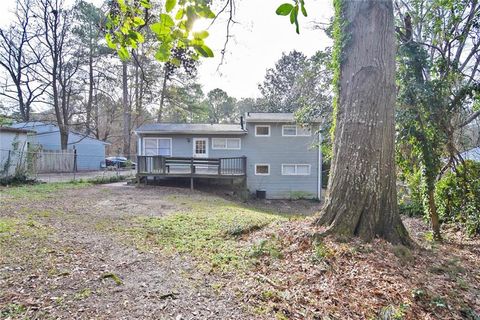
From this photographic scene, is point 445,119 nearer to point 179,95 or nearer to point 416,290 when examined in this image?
point 416,290

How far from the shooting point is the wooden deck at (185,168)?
1320cm

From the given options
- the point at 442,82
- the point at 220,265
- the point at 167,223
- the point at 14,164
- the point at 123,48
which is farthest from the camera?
the point at 14,164

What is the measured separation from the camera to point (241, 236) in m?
4.50

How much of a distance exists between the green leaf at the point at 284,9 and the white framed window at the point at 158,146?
47.9 ft

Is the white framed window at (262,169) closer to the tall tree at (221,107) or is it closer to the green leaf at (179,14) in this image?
the green leaf at (179,14)

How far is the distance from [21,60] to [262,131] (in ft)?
61.2

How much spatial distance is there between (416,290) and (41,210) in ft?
23.9

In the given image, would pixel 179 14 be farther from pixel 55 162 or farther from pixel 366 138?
pixel 55 162

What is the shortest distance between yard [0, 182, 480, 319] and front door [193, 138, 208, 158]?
1055cm

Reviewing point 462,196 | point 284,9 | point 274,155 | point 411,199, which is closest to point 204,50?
point 284,9

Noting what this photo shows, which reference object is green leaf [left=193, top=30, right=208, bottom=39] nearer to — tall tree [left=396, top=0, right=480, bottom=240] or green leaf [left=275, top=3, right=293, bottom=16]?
green leaf [left=275, top=3, right=293, bottom=16]

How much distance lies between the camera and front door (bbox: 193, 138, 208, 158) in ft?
50.0

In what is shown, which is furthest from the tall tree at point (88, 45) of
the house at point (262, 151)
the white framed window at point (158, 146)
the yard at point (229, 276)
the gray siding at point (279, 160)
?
the yard at point (229, 276)

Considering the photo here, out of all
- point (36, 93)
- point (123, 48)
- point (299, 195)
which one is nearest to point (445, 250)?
point (123, 48)
